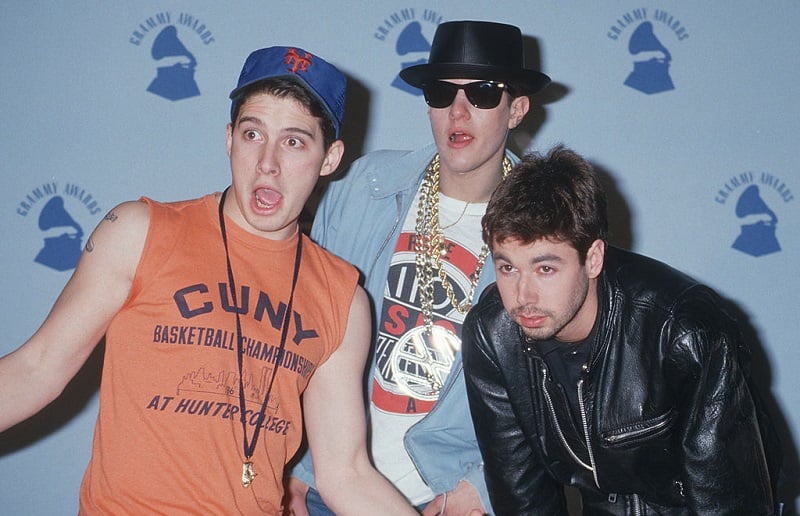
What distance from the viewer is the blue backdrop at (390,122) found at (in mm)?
3461

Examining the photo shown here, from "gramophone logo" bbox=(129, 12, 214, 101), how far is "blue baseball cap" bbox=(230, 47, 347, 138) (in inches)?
47.2

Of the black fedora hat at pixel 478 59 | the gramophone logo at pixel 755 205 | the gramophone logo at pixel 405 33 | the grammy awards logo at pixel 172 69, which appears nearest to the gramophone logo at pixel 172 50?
the grammy awards logo at pixel 172 69

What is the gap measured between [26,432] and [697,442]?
103 inches

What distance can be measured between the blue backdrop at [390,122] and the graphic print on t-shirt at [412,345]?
2.57ft

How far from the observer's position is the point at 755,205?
3.54 meters

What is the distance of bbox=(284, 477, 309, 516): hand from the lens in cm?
290

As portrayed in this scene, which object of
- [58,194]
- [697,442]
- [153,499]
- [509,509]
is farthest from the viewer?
[58,194]

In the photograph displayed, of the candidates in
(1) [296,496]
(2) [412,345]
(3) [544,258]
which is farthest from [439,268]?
(1) [296,496]

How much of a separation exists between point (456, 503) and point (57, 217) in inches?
76.7

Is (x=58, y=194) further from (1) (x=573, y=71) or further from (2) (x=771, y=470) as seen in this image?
(2) (x=771, y=470)

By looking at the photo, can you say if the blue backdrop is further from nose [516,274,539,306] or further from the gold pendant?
the gold pendant

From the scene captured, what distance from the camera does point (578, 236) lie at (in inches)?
96.3

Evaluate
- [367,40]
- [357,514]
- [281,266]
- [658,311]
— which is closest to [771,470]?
[658,311]

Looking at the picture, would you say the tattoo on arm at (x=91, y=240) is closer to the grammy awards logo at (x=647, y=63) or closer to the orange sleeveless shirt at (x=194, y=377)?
the orange sleeveless shirt at (x=194, y=377)
